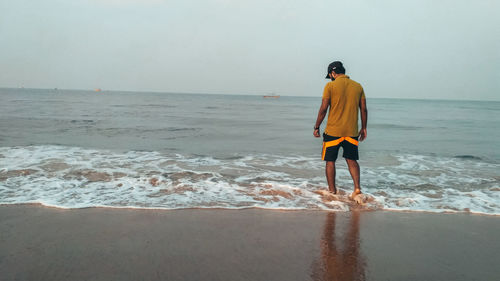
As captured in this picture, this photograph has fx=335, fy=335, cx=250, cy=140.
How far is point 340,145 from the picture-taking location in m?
4.71

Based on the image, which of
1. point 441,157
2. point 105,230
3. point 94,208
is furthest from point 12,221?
point 441,157

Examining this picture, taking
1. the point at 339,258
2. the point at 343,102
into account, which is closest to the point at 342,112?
the point at 343,102

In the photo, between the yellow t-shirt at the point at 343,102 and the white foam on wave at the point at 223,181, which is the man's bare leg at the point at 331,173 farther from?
the yellow t-shirt at the point at 343,102

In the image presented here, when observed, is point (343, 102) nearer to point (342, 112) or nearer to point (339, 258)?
point (342, 112)

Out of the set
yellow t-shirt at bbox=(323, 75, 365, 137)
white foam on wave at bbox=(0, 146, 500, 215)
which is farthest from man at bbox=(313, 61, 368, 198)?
white foam on wave at bbox=(0, 146, 500, 215)

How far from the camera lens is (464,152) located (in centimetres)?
992

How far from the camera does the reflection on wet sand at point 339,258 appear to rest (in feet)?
8.29

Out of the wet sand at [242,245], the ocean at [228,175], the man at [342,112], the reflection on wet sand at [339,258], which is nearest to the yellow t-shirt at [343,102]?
the man at [342,112]

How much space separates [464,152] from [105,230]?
10222 millimetres

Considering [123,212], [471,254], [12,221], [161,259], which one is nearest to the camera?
[161,259]

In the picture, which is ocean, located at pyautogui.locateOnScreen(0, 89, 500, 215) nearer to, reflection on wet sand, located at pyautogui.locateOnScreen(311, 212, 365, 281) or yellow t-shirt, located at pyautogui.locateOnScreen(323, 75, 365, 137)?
reflection on wet sand, located at pyautogui.locateOnScreen(311, 212, 365, 281)

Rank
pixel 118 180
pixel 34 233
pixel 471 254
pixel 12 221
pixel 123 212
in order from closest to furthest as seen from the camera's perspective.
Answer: pixel 471 254 → pixel 34 233 → pixel 12 221 → pixel 123 212 → pixel 118 180

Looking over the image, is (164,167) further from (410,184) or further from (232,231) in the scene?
(410,184)

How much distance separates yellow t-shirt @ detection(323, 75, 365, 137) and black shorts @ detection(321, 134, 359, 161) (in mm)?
76
